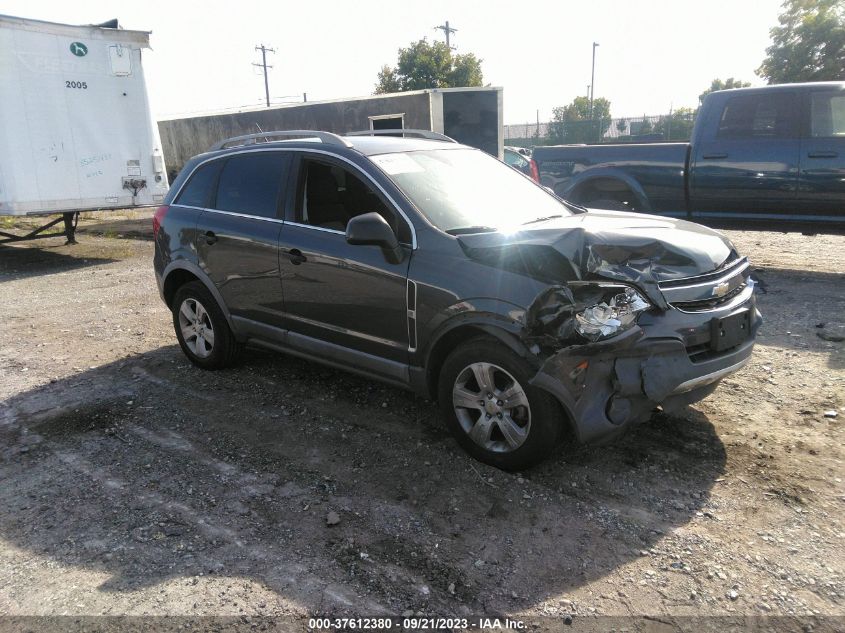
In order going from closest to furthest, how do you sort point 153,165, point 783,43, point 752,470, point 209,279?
point 752,470 → point 209,279 → point 153,165 → point 783,43

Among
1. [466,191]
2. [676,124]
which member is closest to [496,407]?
[466,191]

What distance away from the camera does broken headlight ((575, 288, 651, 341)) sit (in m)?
3.12

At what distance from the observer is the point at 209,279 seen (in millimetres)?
5055

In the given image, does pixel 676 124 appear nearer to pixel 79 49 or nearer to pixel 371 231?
pixel 79 49

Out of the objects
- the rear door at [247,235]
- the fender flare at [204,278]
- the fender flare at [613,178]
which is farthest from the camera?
the fender flare at [613,178]

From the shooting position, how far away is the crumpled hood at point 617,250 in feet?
10.5

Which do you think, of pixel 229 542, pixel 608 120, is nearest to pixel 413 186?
pixel 229 542

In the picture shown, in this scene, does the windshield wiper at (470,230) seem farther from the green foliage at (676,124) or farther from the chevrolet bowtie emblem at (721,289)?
the green foliage at (676,124)

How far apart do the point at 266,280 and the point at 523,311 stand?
215 cm

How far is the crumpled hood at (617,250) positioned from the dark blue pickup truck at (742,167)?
14.7 ft

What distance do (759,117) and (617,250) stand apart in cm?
566

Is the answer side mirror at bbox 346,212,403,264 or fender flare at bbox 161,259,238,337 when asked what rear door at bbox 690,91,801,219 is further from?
fender flare at bbox 161,259,238,337

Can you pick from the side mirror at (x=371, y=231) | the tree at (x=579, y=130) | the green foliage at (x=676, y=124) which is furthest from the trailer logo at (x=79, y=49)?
the green foliage at (x=676, y=124)

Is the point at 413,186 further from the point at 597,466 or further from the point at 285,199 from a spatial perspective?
the point at 597,466
